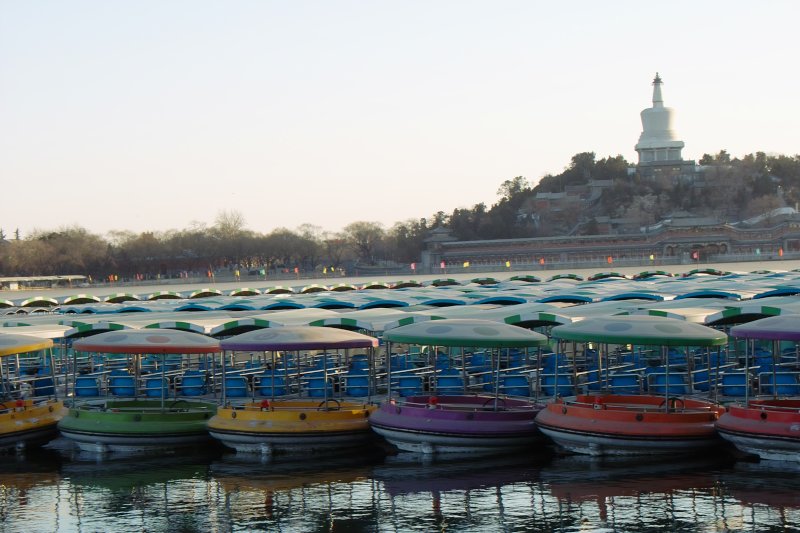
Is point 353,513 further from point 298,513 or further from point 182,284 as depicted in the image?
point 182,284

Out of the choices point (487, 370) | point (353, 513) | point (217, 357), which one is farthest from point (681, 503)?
point (217, 357)

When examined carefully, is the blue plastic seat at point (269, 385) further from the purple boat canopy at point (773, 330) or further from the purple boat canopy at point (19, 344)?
the purple boat canopy at point (773, 330)

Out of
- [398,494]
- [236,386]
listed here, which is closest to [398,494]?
[398,494]

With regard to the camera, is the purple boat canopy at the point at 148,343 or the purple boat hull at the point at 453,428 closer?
the purple boat hull at the point at 453,428

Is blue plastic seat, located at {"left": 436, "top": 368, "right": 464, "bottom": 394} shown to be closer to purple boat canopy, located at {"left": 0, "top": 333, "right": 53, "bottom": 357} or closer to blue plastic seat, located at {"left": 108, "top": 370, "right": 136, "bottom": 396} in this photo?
blue plastic seat, located at {"left": 108, "top": 370, "right": 136, "bottom": 396}

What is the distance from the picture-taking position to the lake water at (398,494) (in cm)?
1942

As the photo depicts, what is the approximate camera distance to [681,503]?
20062mm

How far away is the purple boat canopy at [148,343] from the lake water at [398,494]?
7.17 feet

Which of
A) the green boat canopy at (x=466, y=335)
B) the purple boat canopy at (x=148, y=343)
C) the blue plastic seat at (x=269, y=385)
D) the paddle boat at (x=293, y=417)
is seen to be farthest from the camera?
the blue plastic seat at (x=269, y=385)

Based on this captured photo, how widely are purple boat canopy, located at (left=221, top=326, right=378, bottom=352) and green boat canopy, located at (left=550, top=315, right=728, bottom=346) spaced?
162 inches

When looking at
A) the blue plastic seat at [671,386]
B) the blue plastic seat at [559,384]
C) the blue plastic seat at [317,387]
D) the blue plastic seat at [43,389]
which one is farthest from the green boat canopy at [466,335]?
the blue plastic seat at [43,389]

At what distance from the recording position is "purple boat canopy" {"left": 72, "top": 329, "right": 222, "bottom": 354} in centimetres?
2519

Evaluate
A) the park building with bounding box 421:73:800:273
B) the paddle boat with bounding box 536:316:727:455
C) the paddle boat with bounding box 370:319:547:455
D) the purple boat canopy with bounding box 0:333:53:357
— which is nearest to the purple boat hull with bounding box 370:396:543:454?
the paddle boat with bounding box 370:319:547:455

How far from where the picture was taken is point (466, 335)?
78.7 feet
